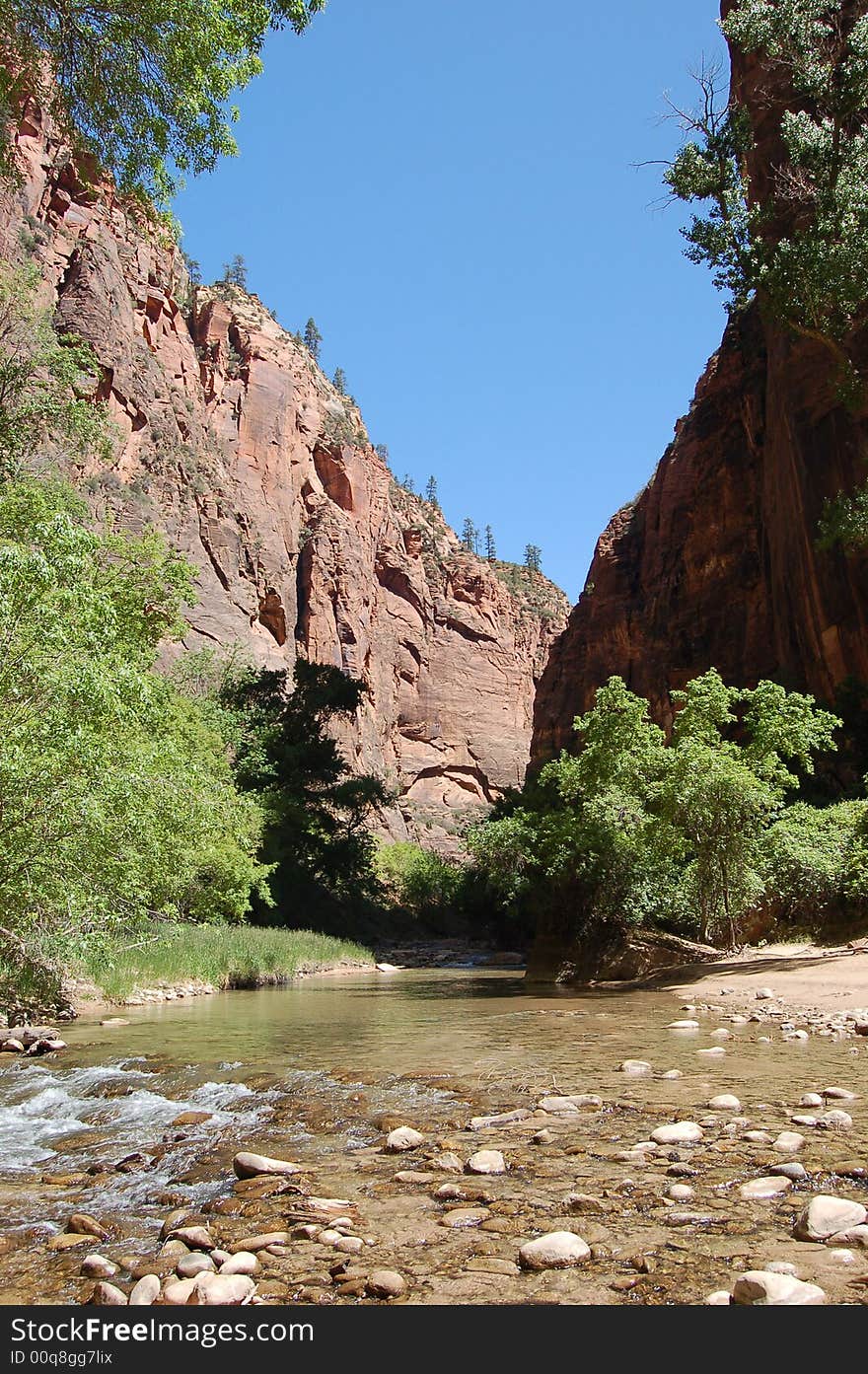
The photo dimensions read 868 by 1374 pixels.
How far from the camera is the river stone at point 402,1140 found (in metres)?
5.36

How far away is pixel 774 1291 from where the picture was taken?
9.32ft

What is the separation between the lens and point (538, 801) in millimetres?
28531

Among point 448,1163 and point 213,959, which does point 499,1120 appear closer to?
point 448,1163

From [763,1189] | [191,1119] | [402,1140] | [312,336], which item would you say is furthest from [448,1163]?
[312,336]

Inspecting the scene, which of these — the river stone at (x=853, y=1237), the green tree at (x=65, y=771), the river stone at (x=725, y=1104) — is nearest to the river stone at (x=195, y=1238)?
the river stone at (x=853, y=1237)

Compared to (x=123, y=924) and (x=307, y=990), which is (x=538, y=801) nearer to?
(x=307, y=990)

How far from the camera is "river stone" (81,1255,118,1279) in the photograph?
3527 millimetres

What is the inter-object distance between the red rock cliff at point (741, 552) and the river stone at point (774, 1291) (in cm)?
2407

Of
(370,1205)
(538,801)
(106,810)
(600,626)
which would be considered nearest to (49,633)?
(106,810)

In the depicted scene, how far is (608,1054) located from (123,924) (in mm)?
6004

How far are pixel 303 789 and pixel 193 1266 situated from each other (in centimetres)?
4047

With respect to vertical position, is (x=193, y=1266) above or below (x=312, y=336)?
below

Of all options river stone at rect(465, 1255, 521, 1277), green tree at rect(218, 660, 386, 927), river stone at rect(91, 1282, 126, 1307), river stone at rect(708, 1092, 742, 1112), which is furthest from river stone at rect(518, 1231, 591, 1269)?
green tree at rect(218, 660, 386, 927)

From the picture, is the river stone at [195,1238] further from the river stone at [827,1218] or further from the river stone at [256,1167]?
→ the river stone at [827,1218]
